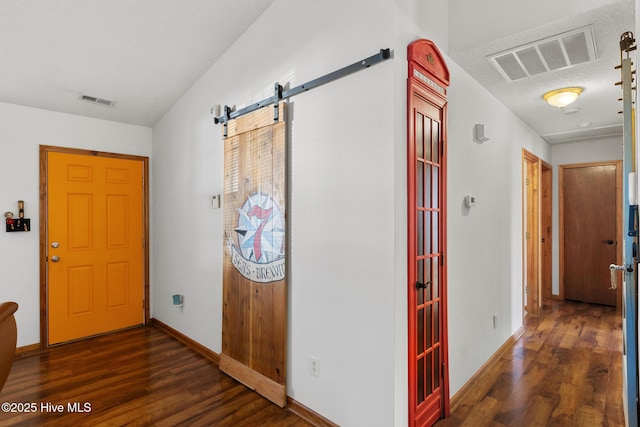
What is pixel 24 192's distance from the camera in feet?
11.1

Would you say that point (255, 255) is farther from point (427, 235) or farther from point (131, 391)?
point (131, 391)

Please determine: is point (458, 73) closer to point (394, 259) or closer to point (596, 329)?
point (394, 259)

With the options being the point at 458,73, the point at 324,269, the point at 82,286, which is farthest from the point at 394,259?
the point at 82,286

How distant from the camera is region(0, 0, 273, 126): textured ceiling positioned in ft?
7.72

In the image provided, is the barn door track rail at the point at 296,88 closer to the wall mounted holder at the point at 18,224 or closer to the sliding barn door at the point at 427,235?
the sliding barn door at the point at 427,235

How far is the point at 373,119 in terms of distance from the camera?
6.15 feet

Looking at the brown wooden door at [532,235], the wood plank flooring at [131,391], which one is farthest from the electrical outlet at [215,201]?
the brown wooden door at [532,235]

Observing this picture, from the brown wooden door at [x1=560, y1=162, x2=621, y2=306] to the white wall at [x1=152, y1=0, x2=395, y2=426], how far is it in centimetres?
481

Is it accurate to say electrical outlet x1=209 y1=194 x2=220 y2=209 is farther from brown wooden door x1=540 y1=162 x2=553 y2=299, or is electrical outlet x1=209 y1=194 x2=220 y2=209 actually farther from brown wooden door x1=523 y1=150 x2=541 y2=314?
brown wooden door x1=540 y1=162 x2=553 y2=299

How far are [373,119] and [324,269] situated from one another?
37.8 inches

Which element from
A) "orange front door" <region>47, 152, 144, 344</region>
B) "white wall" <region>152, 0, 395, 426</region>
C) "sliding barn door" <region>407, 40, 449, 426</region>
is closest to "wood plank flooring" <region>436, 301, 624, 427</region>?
"sliding barn door" <region>407, 40, 449, 426</region>

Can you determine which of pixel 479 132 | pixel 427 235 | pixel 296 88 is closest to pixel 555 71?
pixel 479 132

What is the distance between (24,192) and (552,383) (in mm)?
5109

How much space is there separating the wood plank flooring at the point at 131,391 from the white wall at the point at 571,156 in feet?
16.4
